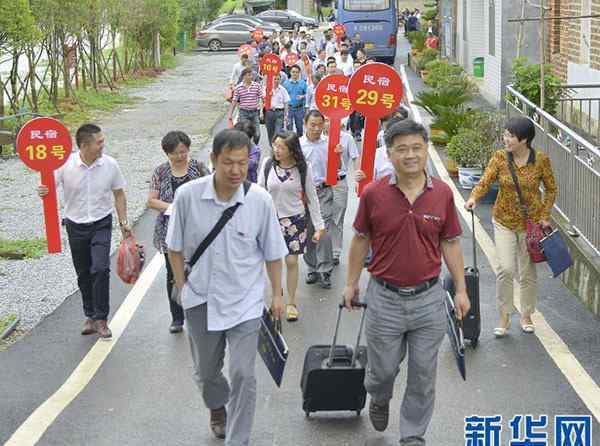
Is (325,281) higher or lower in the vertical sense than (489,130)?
lower

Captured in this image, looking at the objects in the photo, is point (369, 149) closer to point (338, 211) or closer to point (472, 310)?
point (338, 211)

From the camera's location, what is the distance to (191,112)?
95.4 feet

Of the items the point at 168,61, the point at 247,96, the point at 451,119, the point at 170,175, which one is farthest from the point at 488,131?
the point at 168,61

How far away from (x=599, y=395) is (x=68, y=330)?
4.35 meters

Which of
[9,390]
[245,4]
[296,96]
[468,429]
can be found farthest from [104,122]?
[245,4]

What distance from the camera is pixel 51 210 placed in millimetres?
9789

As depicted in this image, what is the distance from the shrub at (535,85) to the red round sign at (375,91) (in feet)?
23.0

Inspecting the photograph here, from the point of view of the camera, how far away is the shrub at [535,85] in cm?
1778

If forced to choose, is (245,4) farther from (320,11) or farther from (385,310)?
(385,310)

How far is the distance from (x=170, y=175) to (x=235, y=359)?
3027 millimetres

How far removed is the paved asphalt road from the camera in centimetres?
729

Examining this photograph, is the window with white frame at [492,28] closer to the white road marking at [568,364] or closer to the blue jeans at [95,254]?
the white road marking at [568,364]

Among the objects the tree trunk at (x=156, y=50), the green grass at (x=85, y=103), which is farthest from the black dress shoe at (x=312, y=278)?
the tree trunk at (x=156, y=50)

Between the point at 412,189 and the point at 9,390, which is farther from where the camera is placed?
the point at 9,390
